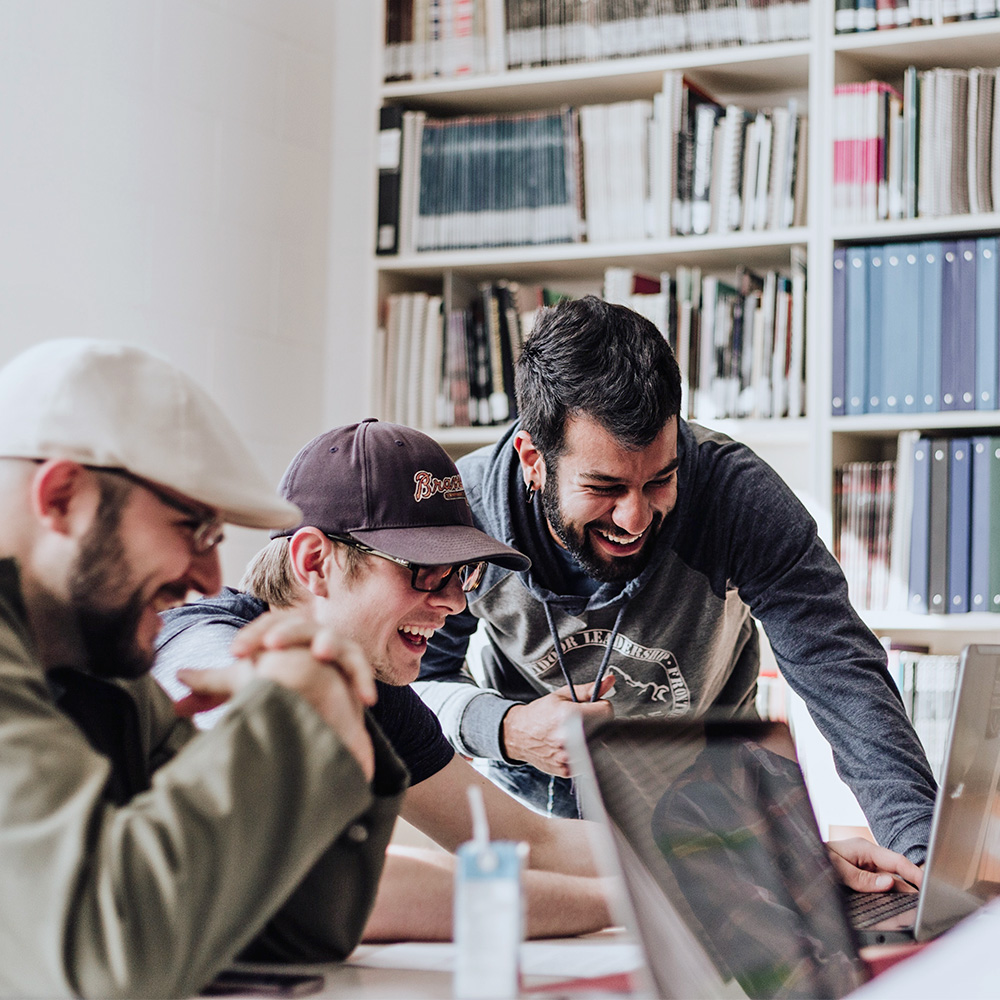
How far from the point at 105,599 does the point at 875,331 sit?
6.54ft

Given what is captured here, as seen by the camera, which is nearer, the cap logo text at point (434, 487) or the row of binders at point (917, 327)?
the cap logo text at point (434, 487)

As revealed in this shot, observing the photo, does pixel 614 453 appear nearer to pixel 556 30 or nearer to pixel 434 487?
pixel 434 487

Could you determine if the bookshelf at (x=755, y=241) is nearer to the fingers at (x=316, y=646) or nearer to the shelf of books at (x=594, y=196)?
the shelf of books at (x=594, y=196)

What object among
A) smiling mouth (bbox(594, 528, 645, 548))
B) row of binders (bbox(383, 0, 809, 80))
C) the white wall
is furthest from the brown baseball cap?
row of binders (bbox(383, 0, 809, 80))

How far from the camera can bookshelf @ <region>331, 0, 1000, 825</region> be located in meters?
2.48

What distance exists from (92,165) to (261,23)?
0.68 meters

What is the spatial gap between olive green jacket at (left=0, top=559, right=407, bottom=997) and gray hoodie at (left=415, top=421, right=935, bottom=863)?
97 cm

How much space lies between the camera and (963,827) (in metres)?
1.15

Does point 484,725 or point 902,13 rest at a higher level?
point 902,13

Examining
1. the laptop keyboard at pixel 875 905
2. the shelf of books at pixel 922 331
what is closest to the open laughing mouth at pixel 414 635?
the laptop keyboard at pixel 875 905

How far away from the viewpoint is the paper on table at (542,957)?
39.1 inches

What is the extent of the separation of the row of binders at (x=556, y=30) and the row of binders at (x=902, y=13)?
0.28ft

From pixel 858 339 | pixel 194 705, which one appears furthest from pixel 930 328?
pixel 194 705

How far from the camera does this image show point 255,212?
2.77 meters
